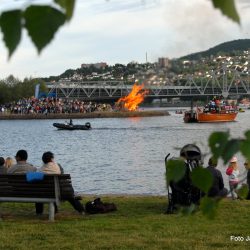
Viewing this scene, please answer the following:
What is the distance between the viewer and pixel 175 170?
5.88 ft

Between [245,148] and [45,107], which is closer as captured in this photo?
[245,148]

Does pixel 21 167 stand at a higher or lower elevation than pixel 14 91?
lower

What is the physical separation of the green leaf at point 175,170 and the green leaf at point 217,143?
114 mm

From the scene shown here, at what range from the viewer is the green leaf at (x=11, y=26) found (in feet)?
4.80

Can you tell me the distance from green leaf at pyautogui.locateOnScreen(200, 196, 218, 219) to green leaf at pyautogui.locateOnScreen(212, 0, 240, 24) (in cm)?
64

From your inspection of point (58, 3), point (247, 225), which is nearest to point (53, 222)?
point (247, 225)

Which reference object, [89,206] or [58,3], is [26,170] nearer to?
[89,206]

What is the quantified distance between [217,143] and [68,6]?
569 mm

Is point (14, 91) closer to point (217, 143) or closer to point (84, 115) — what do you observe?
point (84, 115)

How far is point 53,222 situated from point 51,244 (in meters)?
1.70

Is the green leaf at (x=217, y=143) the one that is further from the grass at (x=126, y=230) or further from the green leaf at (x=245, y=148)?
the grass at (x=126, y=230)

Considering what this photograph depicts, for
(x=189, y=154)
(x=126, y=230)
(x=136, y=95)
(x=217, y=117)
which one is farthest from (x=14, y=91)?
(x=136, y=95)

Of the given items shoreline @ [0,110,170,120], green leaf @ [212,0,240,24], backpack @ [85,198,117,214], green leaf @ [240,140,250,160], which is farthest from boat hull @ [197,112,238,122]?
green leaf @ [212,0,240,24]

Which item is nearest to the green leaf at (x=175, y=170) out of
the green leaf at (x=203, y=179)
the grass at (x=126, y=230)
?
the green leaf at (x=203, y=179)
